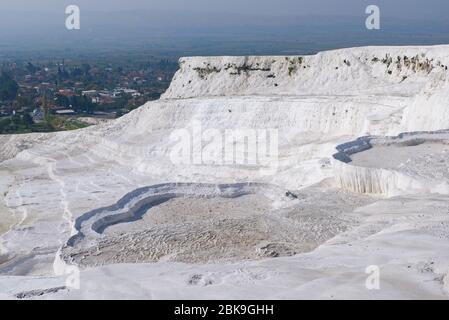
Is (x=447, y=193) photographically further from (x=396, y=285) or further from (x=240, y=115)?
(x=240, y=115)

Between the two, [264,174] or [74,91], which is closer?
[264,174]

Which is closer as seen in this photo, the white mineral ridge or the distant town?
the white mineral ridge

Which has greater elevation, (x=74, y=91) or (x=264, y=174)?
(x=74, y=91)
